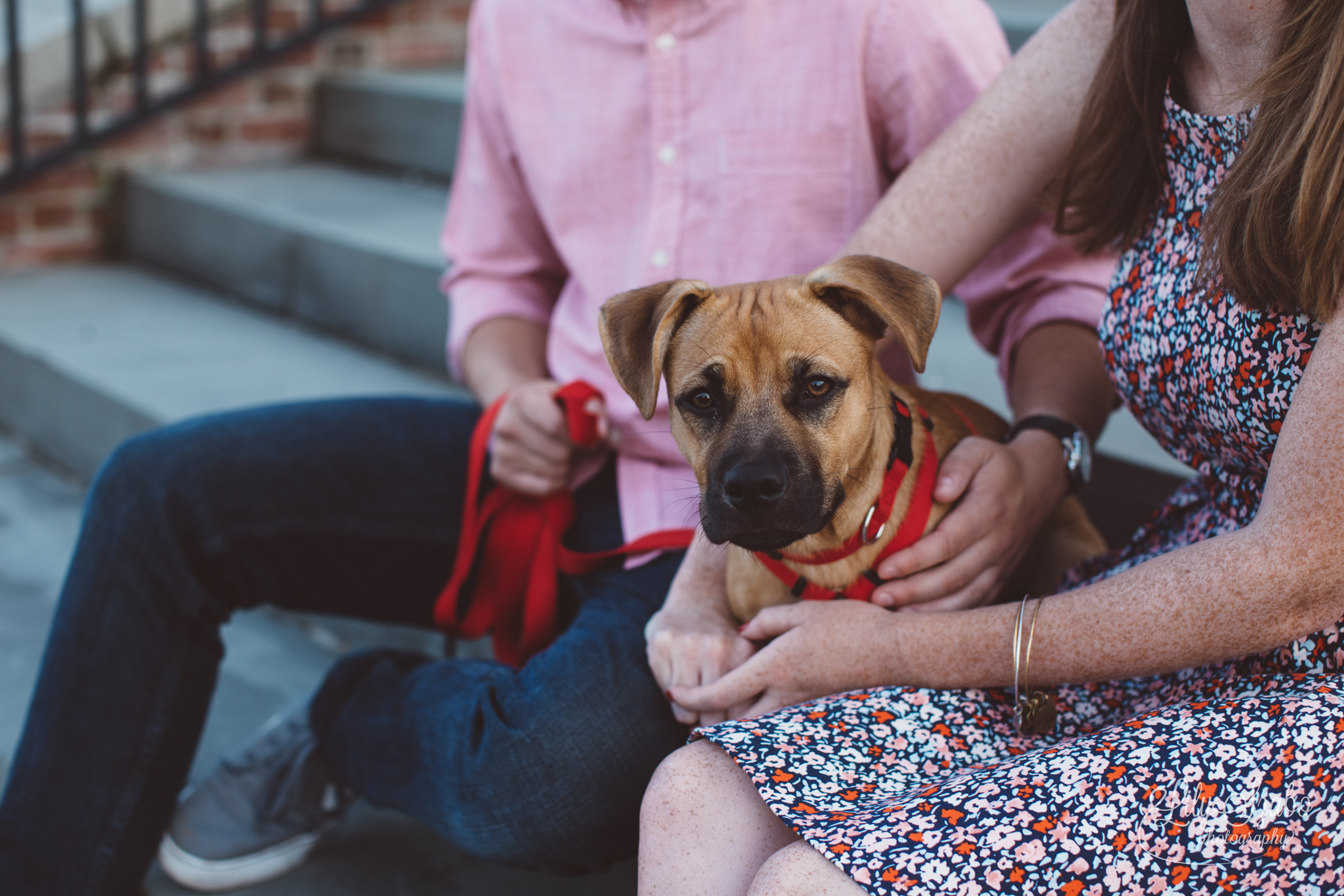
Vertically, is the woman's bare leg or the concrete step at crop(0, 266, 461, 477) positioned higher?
the woman's bare leg

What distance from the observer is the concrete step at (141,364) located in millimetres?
→ 3658

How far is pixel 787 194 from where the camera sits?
2070 millimetres

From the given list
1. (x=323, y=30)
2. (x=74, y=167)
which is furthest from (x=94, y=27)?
(x=323, y=30)

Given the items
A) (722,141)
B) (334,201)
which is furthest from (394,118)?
(722,141)

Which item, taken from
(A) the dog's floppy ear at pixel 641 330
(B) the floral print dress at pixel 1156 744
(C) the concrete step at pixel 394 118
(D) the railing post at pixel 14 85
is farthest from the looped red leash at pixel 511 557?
(D) the railing post at pixel 14 85

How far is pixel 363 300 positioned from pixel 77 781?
2.31 meters

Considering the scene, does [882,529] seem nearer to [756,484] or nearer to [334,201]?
[756,484]

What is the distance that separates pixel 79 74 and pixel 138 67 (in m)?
0.24

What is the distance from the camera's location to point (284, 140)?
17.7 ft

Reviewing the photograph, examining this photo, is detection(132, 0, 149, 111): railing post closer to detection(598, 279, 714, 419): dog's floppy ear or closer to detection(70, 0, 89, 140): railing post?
detection(70, 0, 89, 140): railing post

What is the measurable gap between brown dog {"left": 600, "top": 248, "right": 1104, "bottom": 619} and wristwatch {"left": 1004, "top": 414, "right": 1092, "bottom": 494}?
0.16 meters

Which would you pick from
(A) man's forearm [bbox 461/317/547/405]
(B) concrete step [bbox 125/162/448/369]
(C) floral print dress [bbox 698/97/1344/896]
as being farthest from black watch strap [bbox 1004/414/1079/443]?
(B) concrete step [bbox 125/162/448/369]

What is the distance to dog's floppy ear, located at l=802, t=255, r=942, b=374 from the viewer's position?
1657 millimetres

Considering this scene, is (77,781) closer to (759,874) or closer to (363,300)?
(759,874)
